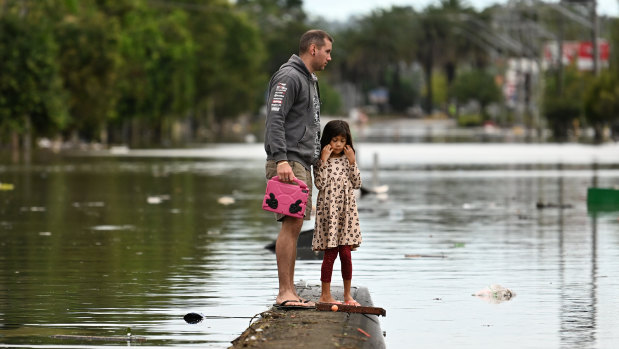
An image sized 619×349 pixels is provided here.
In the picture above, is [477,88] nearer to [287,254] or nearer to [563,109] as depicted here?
[563,109]

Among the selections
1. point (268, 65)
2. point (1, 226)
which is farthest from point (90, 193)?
point (268, 65)

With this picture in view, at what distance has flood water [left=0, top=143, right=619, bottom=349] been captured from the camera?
10891 millimetres

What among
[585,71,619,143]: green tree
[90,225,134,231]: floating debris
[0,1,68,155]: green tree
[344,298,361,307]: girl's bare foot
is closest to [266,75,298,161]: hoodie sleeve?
[344,298,361,307]: girl's bare foot

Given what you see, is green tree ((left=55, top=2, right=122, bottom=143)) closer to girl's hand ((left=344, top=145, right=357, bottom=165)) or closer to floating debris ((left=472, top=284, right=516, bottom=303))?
floating debris ((left=472, top=284, right=516, bottom=303))

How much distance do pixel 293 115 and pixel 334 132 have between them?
0.33m

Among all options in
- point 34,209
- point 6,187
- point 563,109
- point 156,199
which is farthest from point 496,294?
point 563,109

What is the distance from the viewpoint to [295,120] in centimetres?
1102

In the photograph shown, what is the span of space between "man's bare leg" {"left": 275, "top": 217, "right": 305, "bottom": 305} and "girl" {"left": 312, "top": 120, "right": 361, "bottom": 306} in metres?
0.18

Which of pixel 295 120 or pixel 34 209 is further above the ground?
pixel 295 120

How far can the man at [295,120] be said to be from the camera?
35.6ft

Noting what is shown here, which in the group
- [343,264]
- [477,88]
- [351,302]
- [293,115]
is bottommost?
[351,302]

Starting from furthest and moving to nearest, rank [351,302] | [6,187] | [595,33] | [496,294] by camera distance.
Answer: [595,33]
[6,187]
[496,294]
[351,302]

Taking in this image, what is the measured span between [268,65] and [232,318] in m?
174

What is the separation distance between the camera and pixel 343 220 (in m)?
11.1
